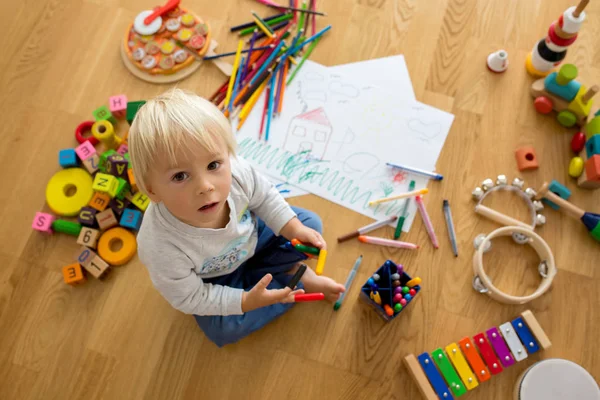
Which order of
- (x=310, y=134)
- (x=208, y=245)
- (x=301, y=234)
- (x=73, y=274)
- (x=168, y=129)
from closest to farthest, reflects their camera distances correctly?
(x=168, y=129) < (x=208, y=245) < (x=301, y=234) < (x=73, y=274) < (x=310, y=134)

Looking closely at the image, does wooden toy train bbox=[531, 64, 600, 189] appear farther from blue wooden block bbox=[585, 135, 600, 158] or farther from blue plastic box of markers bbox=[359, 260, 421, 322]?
blue plastic box of markers bbox=[359, 260, 421, 322]

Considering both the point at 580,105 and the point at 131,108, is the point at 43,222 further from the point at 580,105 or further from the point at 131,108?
the point at 580,105

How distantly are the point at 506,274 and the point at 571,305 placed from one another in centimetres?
13

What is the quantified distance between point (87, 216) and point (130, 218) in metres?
0.09

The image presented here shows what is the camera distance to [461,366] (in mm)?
861

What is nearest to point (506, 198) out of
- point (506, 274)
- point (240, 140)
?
point (506, 274)

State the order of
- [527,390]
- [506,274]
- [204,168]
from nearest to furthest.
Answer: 1. [204,168]
2. [527,390]
3. [506,274]

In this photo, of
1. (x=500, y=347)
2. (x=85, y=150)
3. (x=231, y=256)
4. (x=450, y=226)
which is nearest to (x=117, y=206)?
(x=85, y=150)

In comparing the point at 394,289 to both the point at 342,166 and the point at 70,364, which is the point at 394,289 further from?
the point at 70,364

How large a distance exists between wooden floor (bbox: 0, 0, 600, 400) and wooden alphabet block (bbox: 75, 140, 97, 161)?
0.08 m

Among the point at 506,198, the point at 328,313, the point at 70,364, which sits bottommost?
the point at 70,364

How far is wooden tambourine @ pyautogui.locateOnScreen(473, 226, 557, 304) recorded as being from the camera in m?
0.89

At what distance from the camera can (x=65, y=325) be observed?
0.92 metres

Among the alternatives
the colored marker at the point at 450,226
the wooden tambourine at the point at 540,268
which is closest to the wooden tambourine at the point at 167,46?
the colored marker at the point at 450,226
